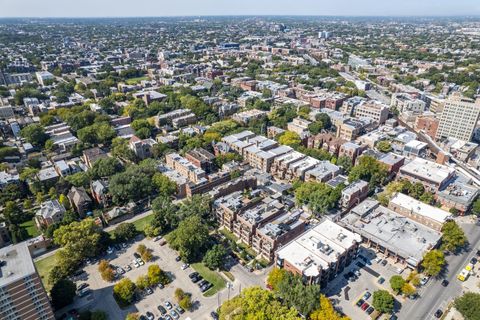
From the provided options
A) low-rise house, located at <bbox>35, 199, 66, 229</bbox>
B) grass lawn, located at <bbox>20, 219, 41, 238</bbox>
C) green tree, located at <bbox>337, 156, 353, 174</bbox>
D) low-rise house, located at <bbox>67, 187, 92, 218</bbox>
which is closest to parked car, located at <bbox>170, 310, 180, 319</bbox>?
low-rise house, located at <bbox>35, 199, 66, 229</bbox>

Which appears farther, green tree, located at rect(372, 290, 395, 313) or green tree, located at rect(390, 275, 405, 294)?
green tree, located at rect(390, 275, 405, 294)

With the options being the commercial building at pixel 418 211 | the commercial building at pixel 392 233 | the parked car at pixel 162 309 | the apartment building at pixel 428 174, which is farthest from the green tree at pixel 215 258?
the apartment building at pixel 428 174

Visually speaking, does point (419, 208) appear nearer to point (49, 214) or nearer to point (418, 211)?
point (418, 211)

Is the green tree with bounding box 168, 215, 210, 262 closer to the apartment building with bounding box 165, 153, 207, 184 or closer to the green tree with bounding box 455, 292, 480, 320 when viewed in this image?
the apartment building with bounding box 165, 153, 207, 184

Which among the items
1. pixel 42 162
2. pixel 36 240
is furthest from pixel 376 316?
pixel 42 162

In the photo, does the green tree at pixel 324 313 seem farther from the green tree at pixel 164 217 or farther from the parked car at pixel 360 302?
the green tree at pixel 164 217

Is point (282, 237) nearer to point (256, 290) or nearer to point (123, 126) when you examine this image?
point (256, 290)
